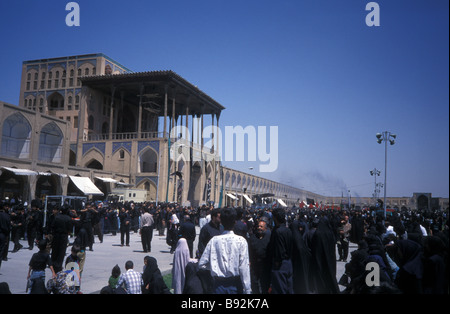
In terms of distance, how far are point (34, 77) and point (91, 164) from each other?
1401 cm

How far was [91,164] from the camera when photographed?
112 feet

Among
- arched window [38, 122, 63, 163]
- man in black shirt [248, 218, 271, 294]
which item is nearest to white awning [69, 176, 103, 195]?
arched window [38, 122, 63, 163]

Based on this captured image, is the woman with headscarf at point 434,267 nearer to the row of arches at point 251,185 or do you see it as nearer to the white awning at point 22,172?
the white awning at point 22,172

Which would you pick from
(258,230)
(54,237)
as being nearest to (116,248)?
(54,237)

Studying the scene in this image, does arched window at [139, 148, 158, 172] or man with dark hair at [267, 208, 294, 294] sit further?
arched window at [139, 148, 158, 172]

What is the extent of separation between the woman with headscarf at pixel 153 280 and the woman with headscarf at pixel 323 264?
76.0 inches

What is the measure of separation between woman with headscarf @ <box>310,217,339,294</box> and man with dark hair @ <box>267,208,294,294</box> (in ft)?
2.49

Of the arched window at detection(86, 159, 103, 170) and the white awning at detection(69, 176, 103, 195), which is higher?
the arched window at detection(86, 159, 103, 170)

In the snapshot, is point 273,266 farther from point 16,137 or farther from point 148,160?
point 148,160

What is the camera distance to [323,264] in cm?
460

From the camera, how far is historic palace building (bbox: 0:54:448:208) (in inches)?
939

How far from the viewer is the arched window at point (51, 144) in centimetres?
2702

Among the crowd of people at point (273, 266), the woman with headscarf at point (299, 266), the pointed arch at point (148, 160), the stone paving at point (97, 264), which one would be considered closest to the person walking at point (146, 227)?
the stone paving at point (97, 264)

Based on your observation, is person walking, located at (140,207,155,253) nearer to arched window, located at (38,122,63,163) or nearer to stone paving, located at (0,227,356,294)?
stone paving, located at (0,227,356,294)
